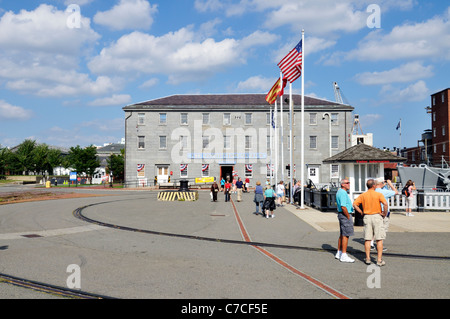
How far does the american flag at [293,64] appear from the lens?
21406mm

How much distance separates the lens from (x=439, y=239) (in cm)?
1145

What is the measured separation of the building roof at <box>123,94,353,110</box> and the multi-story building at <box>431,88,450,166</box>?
63.8ft

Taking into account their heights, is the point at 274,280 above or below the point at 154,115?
below

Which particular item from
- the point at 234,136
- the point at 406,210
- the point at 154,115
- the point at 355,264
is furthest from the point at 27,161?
the point at 355,264

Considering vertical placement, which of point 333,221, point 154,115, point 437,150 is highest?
point 154,115

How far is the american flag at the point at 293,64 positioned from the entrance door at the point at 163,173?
3033cm

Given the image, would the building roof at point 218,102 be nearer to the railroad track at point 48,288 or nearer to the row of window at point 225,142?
the row of window at point 225,142

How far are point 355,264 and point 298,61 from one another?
15.2 metres

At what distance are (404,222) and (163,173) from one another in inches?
1534

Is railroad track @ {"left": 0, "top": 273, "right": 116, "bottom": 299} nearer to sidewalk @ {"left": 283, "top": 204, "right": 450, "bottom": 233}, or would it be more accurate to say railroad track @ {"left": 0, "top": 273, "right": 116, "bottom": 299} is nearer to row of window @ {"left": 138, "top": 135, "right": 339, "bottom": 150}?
sidewalk @ {"left": 283, "top": 204, "right": 450, "bottom": 233}

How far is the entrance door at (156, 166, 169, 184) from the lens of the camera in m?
50.7

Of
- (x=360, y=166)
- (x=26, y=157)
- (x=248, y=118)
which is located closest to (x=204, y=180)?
(x=248, y=118)

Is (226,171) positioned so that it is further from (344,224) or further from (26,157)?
(26,157)
